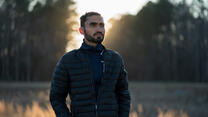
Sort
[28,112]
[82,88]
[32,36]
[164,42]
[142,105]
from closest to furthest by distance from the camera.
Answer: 1. [82,88]
2. [28,112]
3. [142,105]
4. [32,36]
5. [164,42]

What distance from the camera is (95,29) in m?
3.25

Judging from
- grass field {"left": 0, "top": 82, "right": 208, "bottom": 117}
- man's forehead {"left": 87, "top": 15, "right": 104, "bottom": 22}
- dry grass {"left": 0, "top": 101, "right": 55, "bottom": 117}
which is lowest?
grass field {"left": 0, "top": 82, "right": 208, "bottom": 117}

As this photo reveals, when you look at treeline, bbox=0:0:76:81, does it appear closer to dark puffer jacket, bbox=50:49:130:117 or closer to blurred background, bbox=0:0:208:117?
blurred background, bbox=0:0:208:117

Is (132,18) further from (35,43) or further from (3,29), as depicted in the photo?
(3,29)

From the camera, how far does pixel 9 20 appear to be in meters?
39.8

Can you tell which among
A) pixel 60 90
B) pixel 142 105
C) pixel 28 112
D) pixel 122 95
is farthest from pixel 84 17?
pixel 142 105

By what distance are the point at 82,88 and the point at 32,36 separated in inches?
1594

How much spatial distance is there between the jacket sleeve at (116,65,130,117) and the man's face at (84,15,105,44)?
409 mm

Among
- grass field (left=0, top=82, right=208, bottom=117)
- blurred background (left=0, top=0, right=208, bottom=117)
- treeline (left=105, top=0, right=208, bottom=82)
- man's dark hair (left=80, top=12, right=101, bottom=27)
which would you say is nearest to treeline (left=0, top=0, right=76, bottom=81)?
blurred background (left=0, top=0, right=208, bottom=117)

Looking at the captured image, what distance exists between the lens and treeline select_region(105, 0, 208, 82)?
44.8 meters

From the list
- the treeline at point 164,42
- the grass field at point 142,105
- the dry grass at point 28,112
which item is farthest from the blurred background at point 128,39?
→ the dry grass at point 28,112

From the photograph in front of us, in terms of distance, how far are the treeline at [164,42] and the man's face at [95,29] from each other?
4073 centimetres

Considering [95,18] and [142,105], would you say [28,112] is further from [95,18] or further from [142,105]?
[142,105]

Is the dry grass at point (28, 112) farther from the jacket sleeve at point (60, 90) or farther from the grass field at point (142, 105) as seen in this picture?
the jacket sleeve at point (60, 90)
